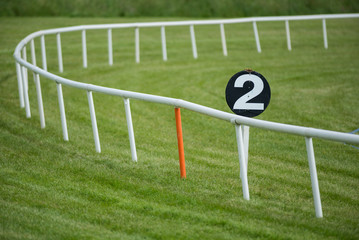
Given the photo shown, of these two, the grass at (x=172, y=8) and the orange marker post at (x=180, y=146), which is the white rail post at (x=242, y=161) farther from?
the grass at (x=172, y=8)

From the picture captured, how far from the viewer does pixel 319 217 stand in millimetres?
5480

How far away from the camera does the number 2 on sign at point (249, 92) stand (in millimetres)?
6309

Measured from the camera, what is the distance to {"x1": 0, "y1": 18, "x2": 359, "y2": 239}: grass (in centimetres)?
540

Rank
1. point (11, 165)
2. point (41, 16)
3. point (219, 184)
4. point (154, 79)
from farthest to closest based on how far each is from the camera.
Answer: point (41, 16), point (154, 79), point (11, 165), point (219, 184)

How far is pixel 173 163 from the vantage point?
7660mm

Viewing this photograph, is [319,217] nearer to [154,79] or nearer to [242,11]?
[154,79]

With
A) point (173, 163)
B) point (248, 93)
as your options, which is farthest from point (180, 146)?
point (248, 93)

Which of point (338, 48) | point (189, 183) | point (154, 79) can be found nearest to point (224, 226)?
point (189, 183)

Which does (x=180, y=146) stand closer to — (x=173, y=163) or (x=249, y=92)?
(x=173, y=163)

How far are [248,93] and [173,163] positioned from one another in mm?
1773

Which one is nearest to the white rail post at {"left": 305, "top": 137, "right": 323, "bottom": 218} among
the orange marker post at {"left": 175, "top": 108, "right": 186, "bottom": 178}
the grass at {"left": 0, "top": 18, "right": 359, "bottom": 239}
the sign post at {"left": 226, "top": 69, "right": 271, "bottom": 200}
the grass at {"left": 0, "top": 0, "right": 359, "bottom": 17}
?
the grass at {"left": 0, "top": 18, "right": 359, "bottom": 239}

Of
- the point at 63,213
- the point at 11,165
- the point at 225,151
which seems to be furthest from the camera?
the point at 225,151

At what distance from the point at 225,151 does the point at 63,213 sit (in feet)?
11.5

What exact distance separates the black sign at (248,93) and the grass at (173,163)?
929mm
